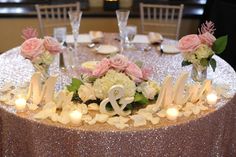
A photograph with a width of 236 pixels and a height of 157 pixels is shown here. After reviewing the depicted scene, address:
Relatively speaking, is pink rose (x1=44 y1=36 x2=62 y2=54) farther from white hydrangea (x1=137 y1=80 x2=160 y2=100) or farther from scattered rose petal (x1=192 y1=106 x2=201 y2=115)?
scattered rose petal (x1=192 y1=106 x2=201 y2=115)

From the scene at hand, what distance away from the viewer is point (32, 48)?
5.74 feet

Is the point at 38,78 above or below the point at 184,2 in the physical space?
above

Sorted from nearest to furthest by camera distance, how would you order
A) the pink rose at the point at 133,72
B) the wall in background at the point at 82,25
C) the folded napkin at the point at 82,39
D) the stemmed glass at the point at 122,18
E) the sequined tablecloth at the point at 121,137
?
1. the sequined tablecloth at the point at 121,137
2. the pink rose at the point at 133,72
3. the stemmed glass at the point at 122,18
4. the folded napkin at the point at 82,39
5. the wall in background at the point at 82,25

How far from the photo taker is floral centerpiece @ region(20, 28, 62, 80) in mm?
1756

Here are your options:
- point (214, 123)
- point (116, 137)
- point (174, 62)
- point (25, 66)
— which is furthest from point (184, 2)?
point (116, 137)

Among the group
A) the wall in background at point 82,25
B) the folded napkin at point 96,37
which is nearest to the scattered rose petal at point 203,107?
the folded napkin at point 96,37

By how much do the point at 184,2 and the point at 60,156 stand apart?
2939 mm

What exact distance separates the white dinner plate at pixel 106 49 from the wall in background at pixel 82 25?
1.37 m

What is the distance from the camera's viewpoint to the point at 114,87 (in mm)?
1519

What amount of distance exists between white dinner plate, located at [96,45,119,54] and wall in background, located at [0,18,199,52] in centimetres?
137

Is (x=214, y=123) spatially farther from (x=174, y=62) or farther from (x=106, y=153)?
(x=174, y=62)

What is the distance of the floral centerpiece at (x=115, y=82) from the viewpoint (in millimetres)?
1575

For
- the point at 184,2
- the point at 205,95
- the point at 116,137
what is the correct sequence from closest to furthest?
1. the point at 116,137
2. the point at 205,95
3. the point at 184,2

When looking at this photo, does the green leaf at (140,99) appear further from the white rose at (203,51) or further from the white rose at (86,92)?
the white rose at (203,51)
